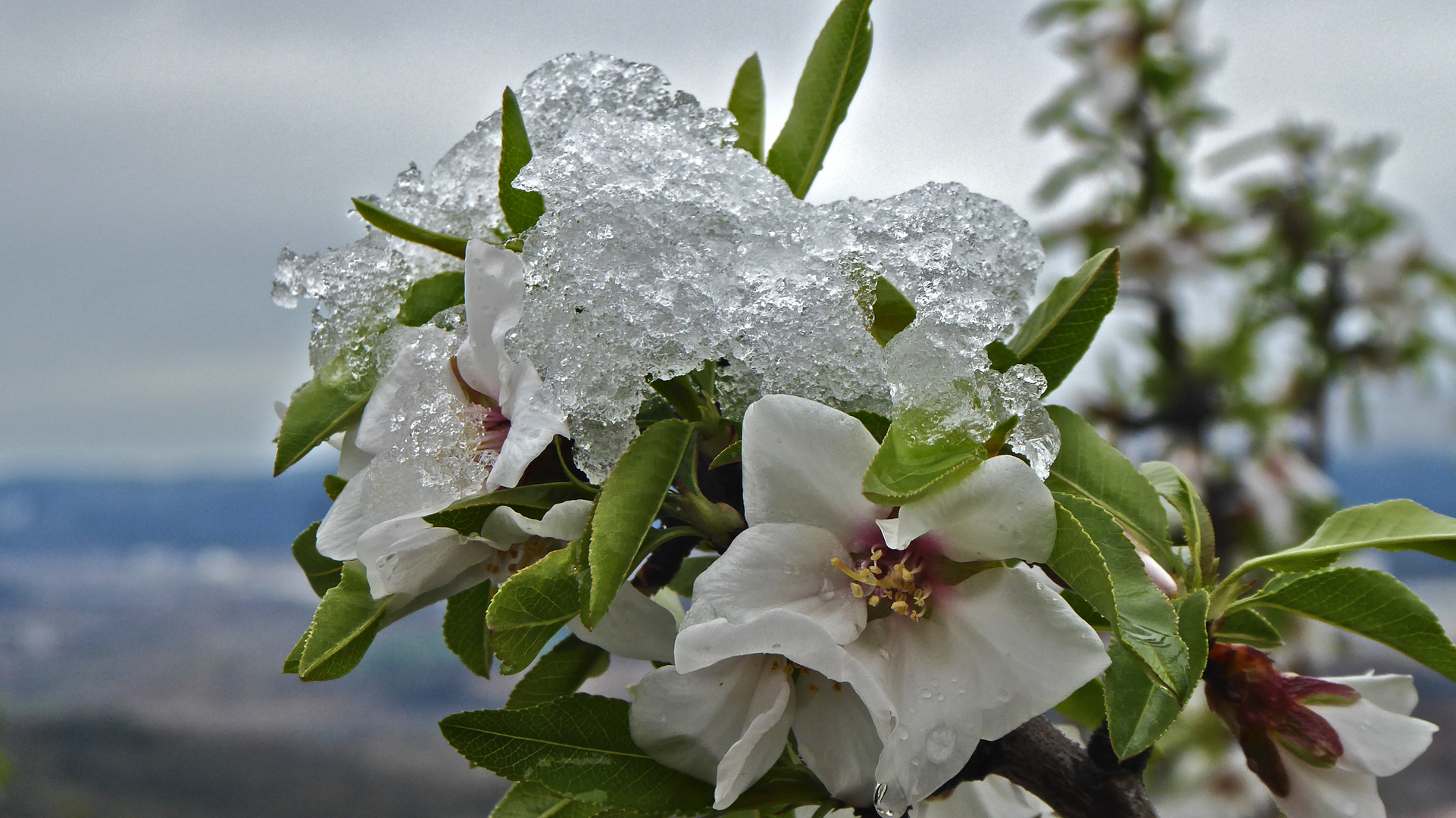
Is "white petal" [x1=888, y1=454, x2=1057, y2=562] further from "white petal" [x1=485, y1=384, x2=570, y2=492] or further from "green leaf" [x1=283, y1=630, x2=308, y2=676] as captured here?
"green leaf" [x1=283, y1=630, x2=308, y2=676]

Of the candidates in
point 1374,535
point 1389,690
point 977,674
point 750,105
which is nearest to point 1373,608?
point 1374,535

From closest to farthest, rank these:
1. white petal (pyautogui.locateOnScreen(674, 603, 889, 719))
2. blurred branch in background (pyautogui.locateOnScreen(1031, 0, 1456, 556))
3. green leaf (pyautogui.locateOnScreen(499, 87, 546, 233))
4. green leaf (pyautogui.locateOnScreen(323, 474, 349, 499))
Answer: white petal (pyautogui.locateOnScreen(674, 603, 889, 719)), green leaf (pyautogui.locateOnScreen(499, 87, 546, 233)), green leaf (pyautogui.locateOnScreen(323, 474, 349, 499)), blurred branch in background (pyautogui.locateOnScreen(1031, 0, 1456, 556))

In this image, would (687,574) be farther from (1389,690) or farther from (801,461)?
(1389,690)

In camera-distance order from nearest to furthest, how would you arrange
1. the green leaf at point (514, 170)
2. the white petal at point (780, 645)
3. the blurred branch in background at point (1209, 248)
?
the white petal at point (780, 645) → the green leaf at point (514, 170) → the blurred branch in background at point (1209, 248)

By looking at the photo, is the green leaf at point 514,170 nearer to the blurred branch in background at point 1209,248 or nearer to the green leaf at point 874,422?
the green leaf at point 874,422

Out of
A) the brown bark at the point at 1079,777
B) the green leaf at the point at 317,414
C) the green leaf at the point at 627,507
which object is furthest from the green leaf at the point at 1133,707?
the green leaf at the point at 317,414

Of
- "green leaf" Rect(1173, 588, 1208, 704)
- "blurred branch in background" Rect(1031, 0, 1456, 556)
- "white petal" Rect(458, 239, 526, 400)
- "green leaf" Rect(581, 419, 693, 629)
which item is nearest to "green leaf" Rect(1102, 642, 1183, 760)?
"green leaf" Rect(1173, 588, 1208, 704)
